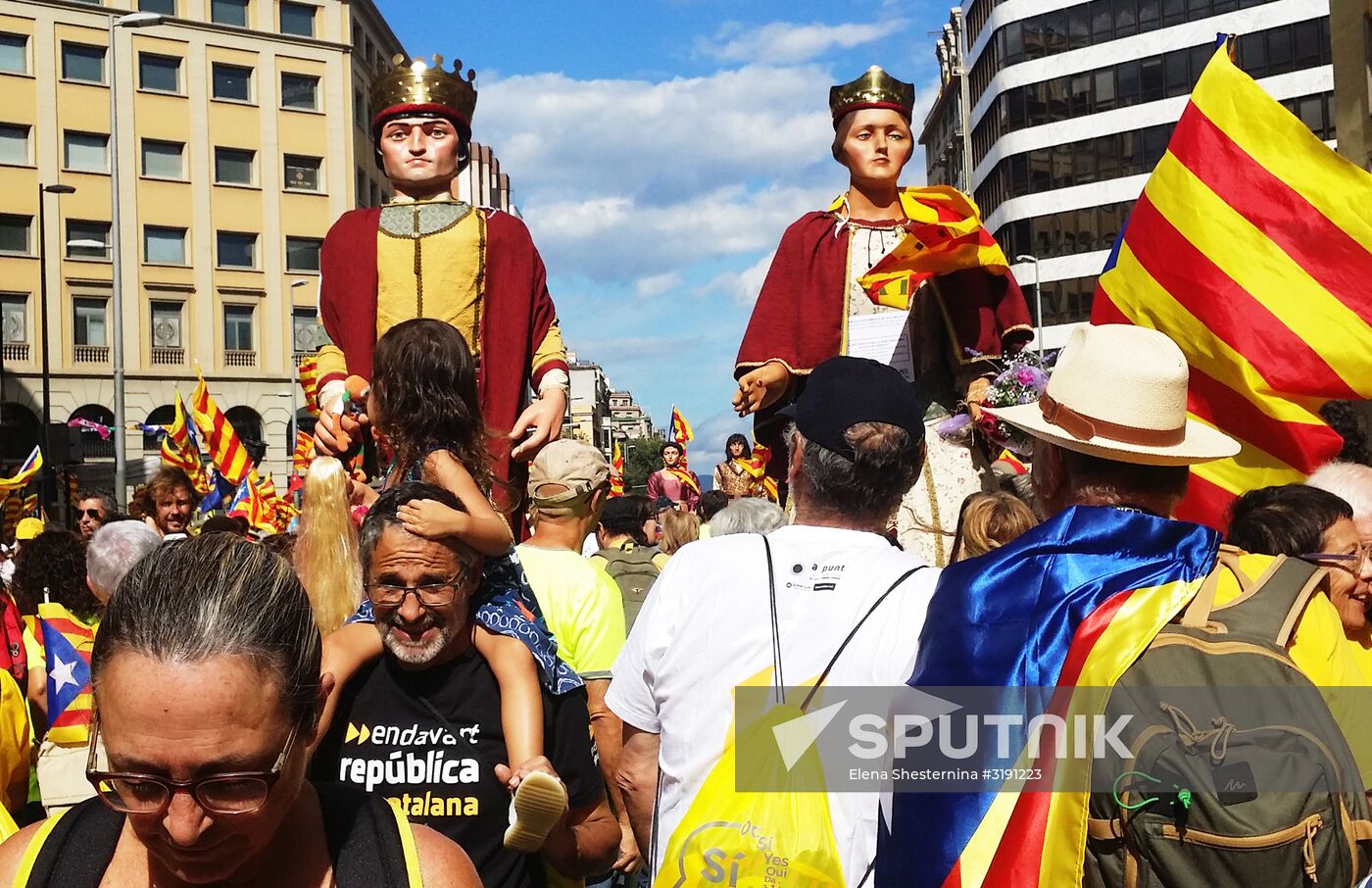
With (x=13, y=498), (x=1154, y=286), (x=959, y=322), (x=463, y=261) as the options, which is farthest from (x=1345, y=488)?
(x=13, y=498)

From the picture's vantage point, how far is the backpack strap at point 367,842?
2.08 metres

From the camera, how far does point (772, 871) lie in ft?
9.56

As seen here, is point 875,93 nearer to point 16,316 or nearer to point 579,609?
point 579,609

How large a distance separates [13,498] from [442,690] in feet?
45.2

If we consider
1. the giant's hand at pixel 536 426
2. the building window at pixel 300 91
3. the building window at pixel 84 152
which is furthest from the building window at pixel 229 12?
the giant's hand at pixel 536 426

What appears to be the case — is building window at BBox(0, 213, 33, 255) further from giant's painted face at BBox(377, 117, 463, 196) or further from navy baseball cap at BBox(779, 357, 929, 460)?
navy baseball cap at BBox(779, 357, 929, 460)

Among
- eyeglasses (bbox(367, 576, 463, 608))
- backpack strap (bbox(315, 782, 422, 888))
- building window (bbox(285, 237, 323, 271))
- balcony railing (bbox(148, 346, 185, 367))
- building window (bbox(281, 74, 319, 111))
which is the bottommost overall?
backpack strap (bbox(315, 782, 422, 888))

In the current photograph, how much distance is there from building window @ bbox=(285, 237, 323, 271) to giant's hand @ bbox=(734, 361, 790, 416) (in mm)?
44896

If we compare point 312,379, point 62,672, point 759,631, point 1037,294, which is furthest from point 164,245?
point 759,631

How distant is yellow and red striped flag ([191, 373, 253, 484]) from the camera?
16312 mm

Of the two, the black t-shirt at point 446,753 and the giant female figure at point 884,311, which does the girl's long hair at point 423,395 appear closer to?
the black t-shirt at point 446,753

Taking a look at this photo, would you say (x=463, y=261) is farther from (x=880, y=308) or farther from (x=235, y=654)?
(x=235, y=654)

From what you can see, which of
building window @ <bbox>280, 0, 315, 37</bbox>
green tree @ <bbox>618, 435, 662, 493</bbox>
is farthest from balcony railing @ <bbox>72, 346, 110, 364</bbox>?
green tree @ <bbox>618, 435, 662, 493</bbox>

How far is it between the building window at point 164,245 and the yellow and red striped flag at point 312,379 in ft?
146
